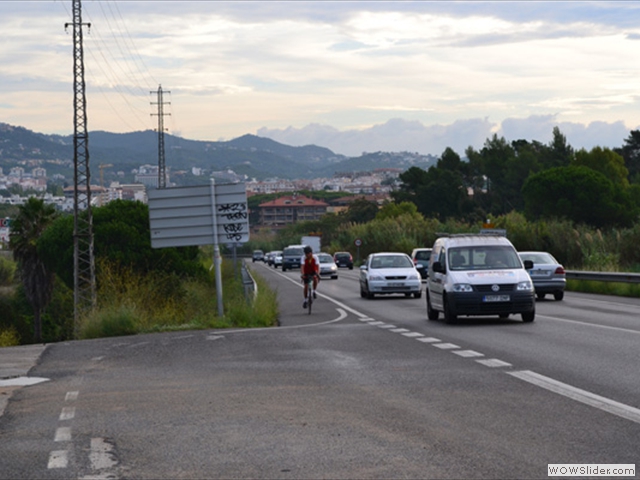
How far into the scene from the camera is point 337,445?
8.20m

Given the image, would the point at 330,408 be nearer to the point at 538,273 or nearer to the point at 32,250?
the point at 538,273

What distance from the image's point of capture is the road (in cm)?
758

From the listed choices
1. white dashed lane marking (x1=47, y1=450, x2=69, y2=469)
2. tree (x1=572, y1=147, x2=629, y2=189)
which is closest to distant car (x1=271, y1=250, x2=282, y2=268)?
tree (x1=572, y1=147, x2=629, y2=189)

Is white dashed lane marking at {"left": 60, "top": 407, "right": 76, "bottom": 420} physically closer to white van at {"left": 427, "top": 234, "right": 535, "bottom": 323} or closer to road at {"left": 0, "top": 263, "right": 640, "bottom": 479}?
road at {"left": 0, "top": 263, "right": 640, "bottom": 479}

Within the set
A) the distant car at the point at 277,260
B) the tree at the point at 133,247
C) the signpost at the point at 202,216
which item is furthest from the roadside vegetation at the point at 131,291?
the distant car at the point at 277,260

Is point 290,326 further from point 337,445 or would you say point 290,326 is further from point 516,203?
point 516,203

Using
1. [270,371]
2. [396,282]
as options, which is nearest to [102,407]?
[270,371]

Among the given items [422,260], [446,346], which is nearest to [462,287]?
[446,346]

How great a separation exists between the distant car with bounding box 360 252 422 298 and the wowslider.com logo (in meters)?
29.3

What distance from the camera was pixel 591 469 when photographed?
7152 mm

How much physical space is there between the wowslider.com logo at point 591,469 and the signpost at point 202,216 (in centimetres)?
1901

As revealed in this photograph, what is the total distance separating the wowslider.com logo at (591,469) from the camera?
701 centimetres

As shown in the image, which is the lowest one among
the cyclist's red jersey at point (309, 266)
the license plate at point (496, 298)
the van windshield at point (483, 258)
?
the license plate at point (496, 298)

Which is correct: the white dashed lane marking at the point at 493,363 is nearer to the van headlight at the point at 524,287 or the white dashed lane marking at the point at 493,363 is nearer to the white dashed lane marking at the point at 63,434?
the white dashed lane marking at the point at 63,434
